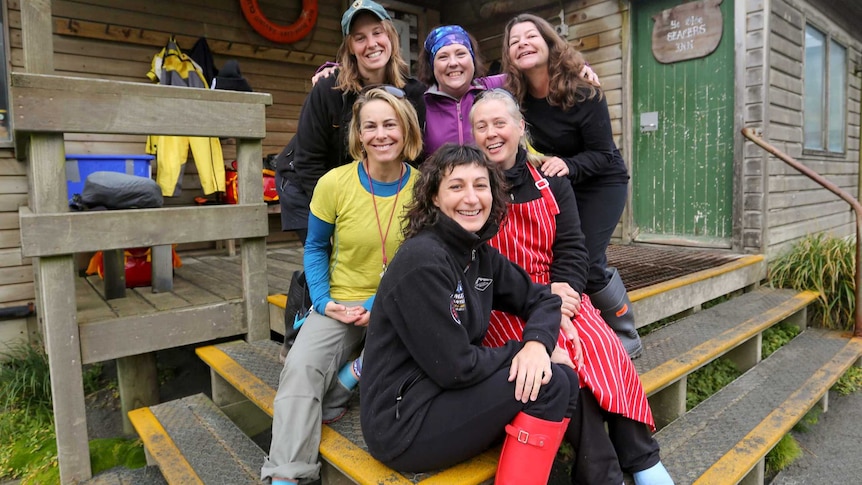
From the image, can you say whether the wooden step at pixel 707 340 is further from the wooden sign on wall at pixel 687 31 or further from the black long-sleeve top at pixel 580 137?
the wooden sign on wall at pixel 687 31

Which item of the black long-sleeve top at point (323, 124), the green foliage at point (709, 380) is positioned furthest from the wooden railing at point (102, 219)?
the green foliage at point (709, 380)

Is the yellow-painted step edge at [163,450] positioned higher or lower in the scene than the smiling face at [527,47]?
lower

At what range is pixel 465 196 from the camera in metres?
1.66

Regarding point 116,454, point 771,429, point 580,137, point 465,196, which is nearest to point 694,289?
point 771,429

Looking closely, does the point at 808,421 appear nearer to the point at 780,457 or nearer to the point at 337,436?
the point at 780,457

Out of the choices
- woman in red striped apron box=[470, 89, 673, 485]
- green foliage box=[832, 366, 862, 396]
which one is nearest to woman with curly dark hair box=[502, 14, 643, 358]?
woman in red striped apron box=[470, 89, 673, 485]

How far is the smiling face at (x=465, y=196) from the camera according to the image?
1660 millimetres

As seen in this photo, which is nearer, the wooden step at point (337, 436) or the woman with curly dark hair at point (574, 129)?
the wooden step at point (337, 436)

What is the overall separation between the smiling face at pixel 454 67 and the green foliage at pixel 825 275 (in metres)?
3.48

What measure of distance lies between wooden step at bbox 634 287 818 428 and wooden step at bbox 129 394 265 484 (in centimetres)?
159

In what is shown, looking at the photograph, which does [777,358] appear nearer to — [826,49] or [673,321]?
[673,321]

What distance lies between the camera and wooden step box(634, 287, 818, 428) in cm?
254

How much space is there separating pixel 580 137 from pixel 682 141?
3.11 meters

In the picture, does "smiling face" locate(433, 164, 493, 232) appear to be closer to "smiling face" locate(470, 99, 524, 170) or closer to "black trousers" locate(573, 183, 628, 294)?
"smiling face" locate(470, 99, 524, 170)
